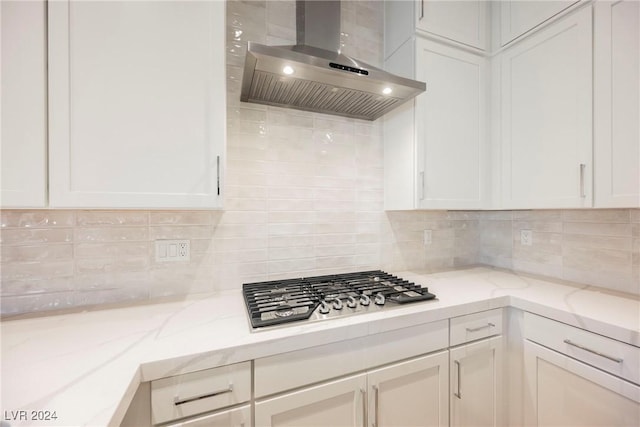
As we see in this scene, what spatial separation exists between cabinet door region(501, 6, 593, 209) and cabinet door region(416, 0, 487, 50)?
0.69ft

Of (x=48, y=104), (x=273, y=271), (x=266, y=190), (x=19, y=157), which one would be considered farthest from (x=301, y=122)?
(x=19, y=157)

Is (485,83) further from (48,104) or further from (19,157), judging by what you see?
(19,157)

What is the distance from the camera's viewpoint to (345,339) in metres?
0.95

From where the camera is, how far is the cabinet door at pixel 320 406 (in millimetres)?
869

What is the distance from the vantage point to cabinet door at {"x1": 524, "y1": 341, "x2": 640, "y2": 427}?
0.96 metres

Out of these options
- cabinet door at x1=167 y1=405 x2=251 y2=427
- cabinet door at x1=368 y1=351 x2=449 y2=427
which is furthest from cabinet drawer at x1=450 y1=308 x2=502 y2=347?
cabinet door at x1=167 y1=405 x2=251 y2=427

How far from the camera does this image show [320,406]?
940 mm

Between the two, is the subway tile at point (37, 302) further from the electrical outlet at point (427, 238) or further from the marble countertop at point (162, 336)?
the electrical outlet at point (427, 238)

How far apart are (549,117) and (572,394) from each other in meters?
1.25

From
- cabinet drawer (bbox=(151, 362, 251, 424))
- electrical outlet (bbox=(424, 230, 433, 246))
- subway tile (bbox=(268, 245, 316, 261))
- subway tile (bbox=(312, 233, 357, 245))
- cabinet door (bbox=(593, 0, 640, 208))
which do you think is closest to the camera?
cabinet drawer (bbox=(151, 362, 251, 424))

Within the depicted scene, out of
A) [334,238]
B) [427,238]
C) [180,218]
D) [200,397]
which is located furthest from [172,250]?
[427,238]

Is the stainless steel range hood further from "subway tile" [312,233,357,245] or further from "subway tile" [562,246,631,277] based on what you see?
"subway tile" [562,246,631,277]

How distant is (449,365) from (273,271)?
92 cm

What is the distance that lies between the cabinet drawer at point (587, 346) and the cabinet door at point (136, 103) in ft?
4.79
